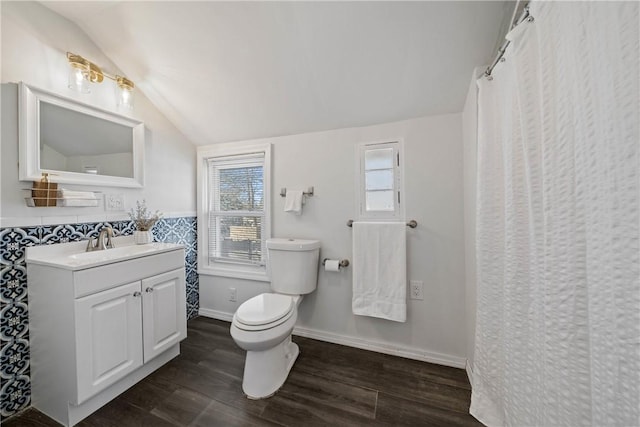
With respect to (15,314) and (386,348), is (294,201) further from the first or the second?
(15,314)

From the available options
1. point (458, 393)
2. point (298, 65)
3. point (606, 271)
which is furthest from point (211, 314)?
point (606, 271)

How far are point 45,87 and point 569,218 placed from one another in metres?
2.53

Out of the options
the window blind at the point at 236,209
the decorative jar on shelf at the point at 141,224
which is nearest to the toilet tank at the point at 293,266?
the window blind at the point at 236,209

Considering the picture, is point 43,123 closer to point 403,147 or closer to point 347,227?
point 347,227

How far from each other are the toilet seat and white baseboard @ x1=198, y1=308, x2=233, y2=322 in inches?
35.6

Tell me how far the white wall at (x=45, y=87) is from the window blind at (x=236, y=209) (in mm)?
492

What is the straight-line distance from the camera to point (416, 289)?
1.77 metres

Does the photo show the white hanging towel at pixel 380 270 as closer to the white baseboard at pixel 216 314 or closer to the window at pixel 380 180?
the window at pixel 380 180

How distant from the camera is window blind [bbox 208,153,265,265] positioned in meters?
2.31

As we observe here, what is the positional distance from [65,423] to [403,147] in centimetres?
253

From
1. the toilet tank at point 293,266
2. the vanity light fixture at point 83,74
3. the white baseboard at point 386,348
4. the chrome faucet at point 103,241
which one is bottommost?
the white baseboard at point 386,348

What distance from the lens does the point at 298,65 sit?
1562 mm

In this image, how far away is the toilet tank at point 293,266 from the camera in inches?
73.9

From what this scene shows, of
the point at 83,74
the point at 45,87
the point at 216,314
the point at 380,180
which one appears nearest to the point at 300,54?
the point at 380,180
